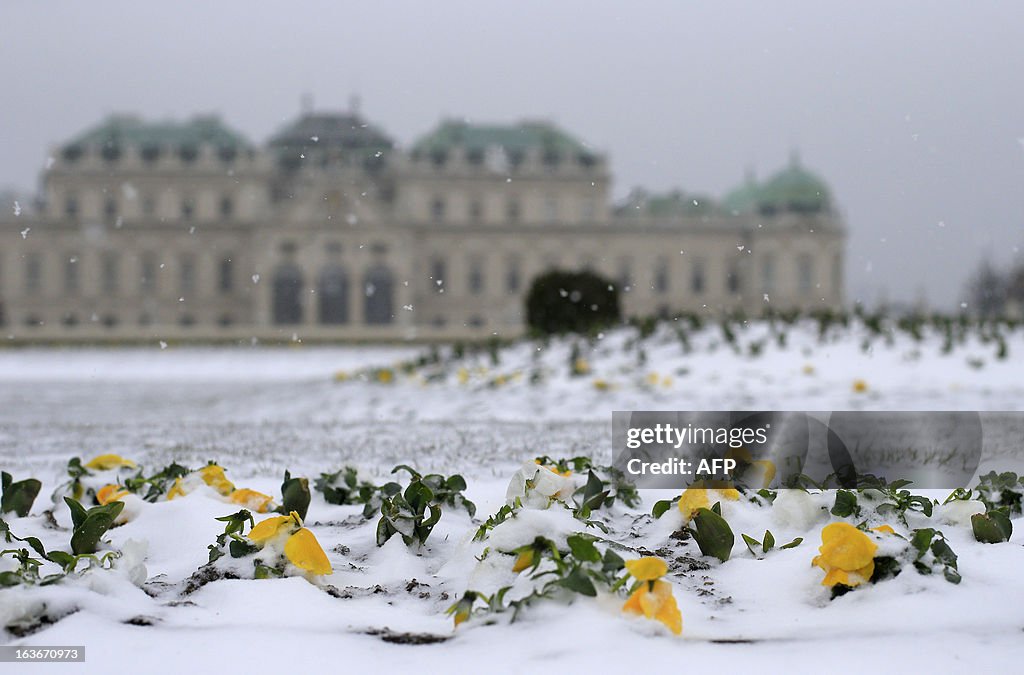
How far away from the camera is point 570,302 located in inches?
400

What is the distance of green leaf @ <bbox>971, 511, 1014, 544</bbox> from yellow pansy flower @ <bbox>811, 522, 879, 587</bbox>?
1.24 ft

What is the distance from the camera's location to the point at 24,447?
3793 millimetres

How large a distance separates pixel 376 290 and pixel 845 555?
41370 millimetres

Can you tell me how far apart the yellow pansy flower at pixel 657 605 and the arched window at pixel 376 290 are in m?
40.9

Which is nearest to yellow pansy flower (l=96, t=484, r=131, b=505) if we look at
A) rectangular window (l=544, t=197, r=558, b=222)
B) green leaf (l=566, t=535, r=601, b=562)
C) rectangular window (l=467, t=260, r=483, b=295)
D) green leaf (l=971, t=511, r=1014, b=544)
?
green leaf (l=566, t=535, r=601, b=562)

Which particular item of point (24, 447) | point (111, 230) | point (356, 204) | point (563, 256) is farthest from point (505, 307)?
point (24, 447)

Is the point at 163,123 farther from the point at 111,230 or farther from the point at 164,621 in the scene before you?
the point at 164,621

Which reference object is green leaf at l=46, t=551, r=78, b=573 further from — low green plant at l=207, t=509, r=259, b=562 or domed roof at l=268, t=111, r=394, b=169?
domed roof at l=268, t=111, r=394, b=169

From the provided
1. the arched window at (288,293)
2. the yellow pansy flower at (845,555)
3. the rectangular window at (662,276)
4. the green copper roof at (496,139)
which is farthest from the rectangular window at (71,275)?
the yellow pansy flower at (845,555)

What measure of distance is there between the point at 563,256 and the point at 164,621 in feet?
141

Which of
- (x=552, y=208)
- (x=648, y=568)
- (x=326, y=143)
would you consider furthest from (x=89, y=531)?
(x=552, y=208)

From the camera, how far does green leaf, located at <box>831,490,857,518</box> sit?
69.7 inches

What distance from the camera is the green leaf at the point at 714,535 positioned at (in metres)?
1.71

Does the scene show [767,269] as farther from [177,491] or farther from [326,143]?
[177,491]
